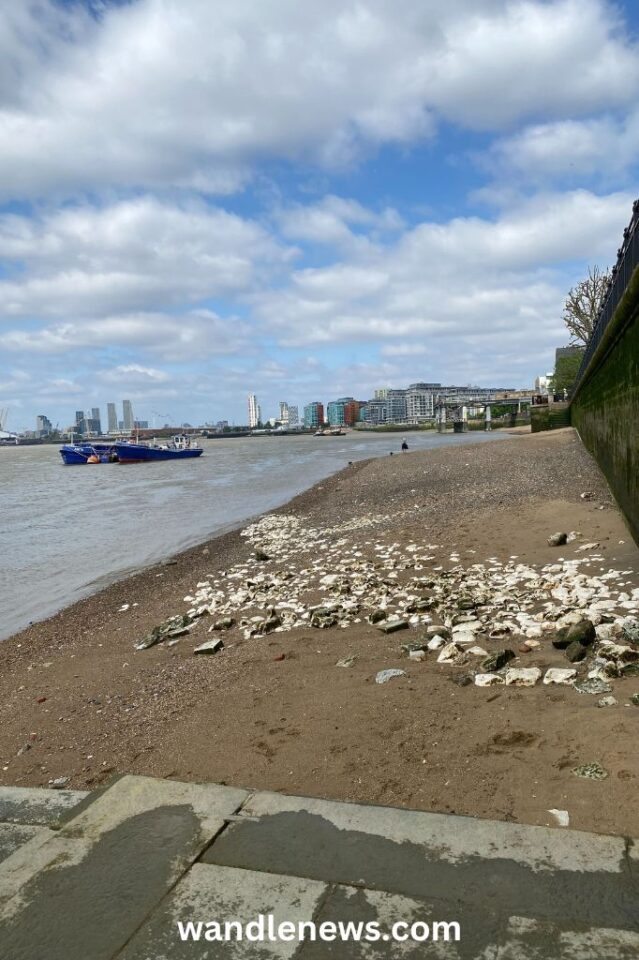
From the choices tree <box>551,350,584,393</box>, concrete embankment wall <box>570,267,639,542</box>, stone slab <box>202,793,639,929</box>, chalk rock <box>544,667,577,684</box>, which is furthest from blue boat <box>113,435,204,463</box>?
stone slab <box>202,793,639,929</box>

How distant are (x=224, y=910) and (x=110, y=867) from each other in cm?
68

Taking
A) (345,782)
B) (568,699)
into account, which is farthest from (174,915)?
(568,699)

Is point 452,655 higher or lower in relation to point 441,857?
lower

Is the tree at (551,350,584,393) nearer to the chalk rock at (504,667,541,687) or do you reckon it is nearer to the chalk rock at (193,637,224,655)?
the chalk rock at (193,637,224,655)

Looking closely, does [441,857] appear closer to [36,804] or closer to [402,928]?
[402,928]

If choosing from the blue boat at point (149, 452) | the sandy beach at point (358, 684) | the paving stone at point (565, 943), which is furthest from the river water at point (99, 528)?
the blue boat at point (149, 452)

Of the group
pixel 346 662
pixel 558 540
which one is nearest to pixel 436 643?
pixel 346 662

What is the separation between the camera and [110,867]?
3.05 meters

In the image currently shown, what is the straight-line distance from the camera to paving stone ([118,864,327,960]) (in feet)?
8.18

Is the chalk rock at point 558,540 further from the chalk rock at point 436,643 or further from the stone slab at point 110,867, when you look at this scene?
the stone slab at point 110,867

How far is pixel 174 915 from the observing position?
8.86 ft

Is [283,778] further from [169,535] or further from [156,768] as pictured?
[169,535]

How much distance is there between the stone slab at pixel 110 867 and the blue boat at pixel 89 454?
8894 cm

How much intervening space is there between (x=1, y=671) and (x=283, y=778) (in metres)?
6.15
